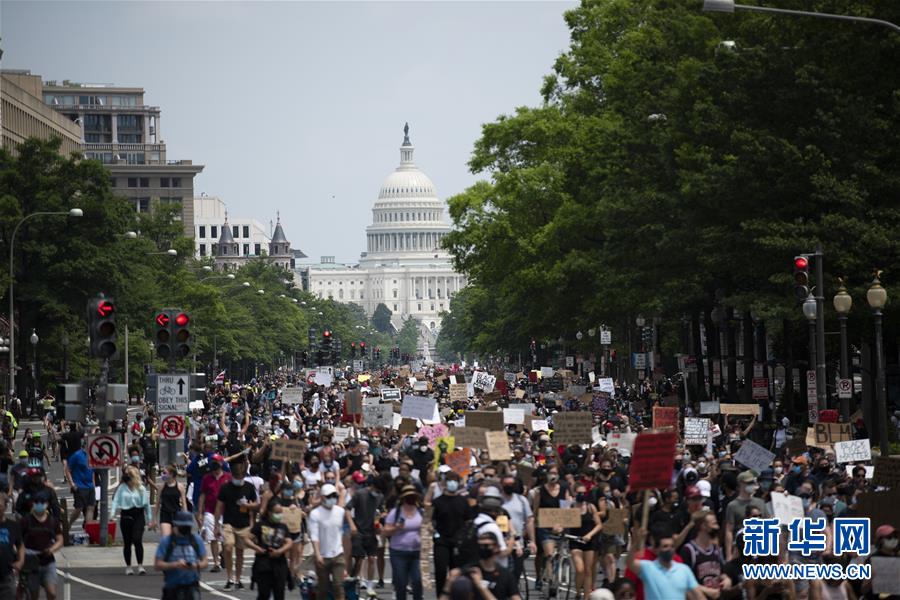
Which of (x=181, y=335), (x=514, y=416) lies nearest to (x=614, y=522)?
(x=181, y=335)

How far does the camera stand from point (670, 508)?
2184cm

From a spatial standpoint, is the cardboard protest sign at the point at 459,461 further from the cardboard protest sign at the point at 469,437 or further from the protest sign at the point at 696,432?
the protest sign at the point at 696,432

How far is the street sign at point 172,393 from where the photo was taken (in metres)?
31.9

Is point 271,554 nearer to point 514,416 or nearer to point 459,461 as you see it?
point 459,461

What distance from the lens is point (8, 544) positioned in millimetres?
18812

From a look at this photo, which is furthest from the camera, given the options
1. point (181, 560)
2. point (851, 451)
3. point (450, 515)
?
point (851, 451)

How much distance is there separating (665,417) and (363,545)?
13268mm

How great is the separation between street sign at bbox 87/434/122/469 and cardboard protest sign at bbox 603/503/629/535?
8.53 meters

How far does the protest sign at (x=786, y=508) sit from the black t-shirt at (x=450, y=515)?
10.2 ft

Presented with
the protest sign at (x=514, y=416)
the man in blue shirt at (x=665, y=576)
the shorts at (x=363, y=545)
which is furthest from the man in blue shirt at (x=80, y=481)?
the man in blue shirt at (x=665, y=576)

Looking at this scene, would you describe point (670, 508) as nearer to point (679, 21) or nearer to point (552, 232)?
point (679, 21)

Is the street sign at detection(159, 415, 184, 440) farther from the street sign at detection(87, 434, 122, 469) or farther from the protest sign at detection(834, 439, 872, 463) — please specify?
the protest sign at detection(834, 439, 872, 463)

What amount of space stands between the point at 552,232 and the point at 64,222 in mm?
21061

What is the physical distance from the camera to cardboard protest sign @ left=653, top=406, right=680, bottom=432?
1393 inches
